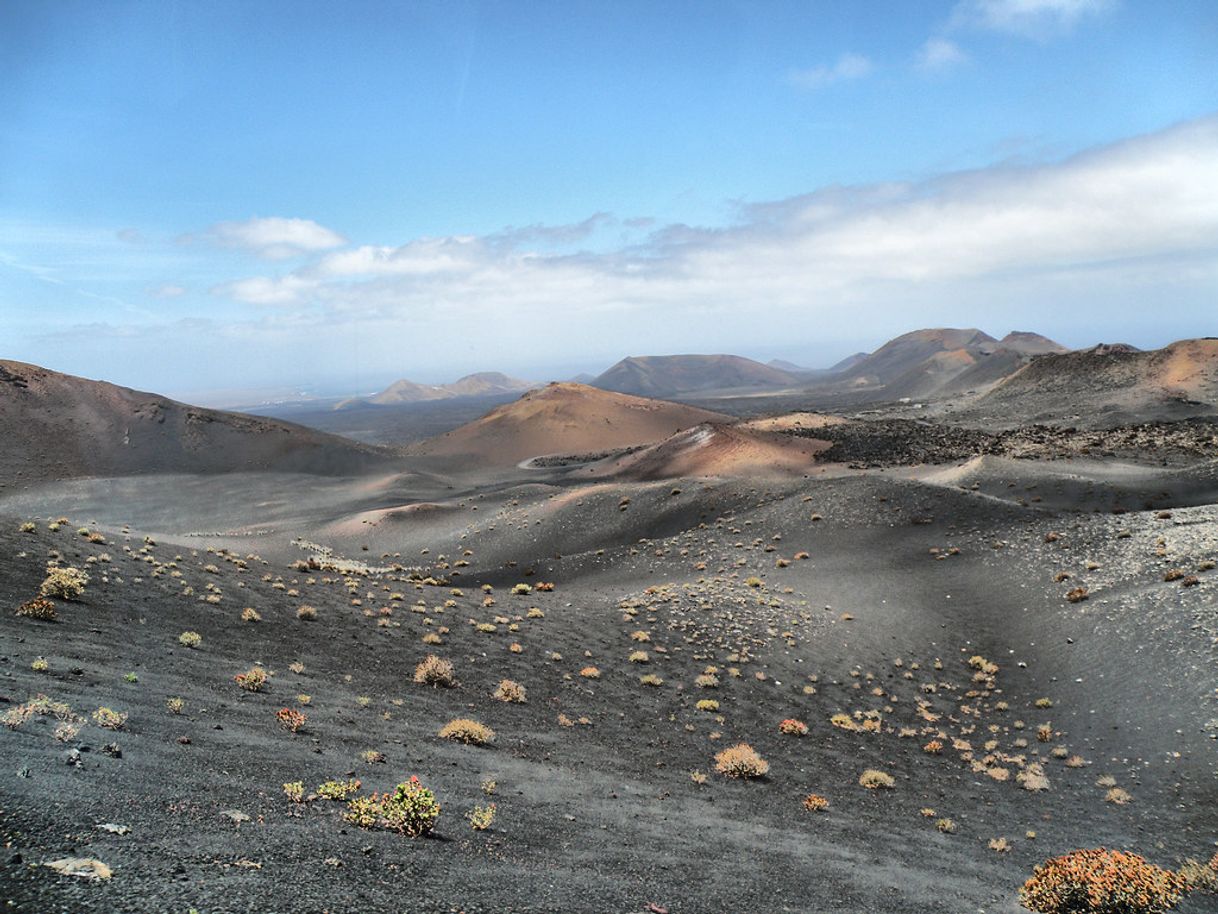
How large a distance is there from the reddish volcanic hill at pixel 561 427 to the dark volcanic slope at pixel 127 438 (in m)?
18.7

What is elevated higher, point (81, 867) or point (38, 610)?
point (38, 610)

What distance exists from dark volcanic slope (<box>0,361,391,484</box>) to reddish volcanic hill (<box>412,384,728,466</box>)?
18.7 m

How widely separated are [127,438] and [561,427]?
61.3 meters

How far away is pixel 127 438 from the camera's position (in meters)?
80.4

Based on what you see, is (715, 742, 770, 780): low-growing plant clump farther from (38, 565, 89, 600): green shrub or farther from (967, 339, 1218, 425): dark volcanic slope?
(967, 339, 1218, 425): dark volcanic slope

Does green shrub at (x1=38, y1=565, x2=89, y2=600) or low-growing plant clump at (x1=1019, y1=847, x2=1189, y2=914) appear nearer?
low-growing plant clump at (x1=1019, y1=847, x2=1189, y2=914)

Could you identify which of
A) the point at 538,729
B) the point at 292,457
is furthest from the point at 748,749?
the point at 292,457

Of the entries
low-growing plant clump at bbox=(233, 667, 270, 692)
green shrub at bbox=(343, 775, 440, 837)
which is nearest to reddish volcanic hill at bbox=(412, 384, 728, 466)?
low-growing plant clump at bbox=(233, 667, 270, 692)

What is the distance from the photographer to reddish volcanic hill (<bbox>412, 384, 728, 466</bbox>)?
10769 centimetres

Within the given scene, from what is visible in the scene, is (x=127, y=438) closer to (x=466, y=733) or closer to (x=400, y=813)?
(x=466, y=733)

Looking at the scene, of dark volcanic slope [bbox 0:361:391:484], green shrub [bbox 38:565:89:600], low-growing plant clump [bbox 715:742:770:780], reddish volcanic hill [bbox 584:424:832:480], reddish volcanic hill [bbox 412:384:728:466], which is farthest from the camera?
reddish volcanic hill [bbox 412:384:728:466]

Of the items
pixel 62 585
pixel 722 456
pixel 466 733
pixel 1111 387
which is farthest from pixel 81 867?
pixel 1111 387

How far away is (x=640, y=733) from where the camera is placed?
15812 mm

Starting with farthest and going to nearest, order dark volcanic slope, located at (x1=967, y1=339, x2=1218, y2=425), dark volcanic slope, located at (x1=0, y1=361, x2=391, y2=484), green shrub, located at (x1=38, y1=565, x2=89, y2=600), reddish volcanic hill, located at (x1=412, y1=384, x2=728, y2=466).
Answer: reddish volcanic hill, located at (x1=412, y1=384, x2=728, y2=466) < dark volcanic slope, located at (x1=967, y1=339, x2=1218, y2=425) < dark volcanic slope, located at (x1=0, y1=361, x2=391, y2=484) < green shrub, located at (x1=38, y1=565, x2=89, y2=600)
